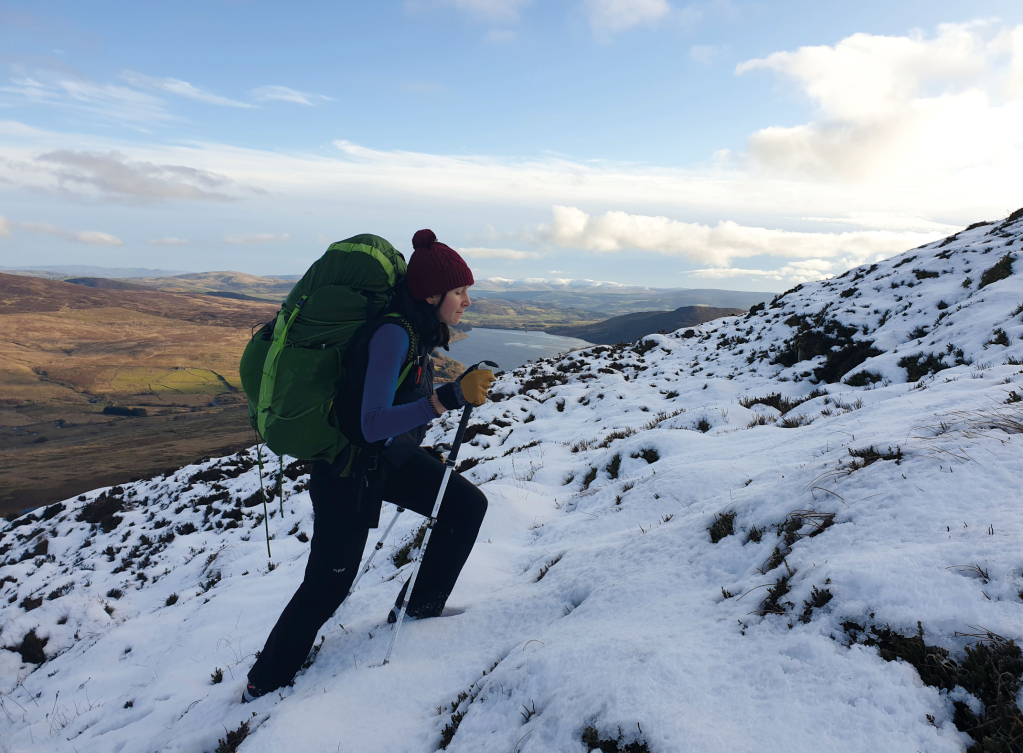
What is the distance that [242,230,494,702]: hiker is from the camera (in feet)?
10.9

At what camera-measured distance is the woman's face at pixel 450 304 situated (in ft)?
12.1

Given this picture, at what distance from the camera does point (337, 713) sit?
3221 millimetres

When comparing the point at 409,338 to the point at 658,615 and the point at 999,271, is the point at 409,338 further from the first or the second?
the point at 999,271

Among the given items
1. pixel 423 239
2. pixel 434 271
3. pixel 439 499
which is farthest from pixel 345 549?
pixel 423 239

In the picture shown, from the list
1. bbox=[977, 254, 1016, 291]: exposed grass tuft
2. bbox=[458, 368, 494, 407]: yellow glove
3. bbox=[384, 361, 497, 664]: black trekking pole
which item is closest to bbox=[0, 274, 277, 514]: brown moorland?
bbox=[384, 361, 497, 664]: black trekking pole

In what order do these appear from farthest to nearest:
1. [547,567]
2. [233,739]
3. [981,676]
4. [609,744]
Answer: [547,567]
[233,739]
[609,744]
[981,676]

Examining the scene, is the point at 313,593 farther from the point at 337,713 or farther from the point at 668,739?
the point at 668,739

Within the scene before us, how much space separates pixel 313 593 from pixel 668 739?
281 centimetres

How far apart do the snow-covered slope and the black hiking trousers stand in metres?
0.28

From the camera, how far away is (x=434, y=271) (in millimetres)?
3566

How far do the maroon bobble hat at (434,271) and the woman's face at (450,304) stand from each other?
6 centimetres

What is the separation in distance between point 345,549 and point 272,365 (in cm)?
155

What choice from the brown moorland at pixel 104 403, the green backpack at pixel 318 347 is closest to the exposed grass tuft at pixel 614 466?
the green backpack at pixel 318 347

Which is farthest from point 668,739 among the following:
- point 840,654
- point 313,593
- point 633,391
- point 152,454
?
point 152,454
